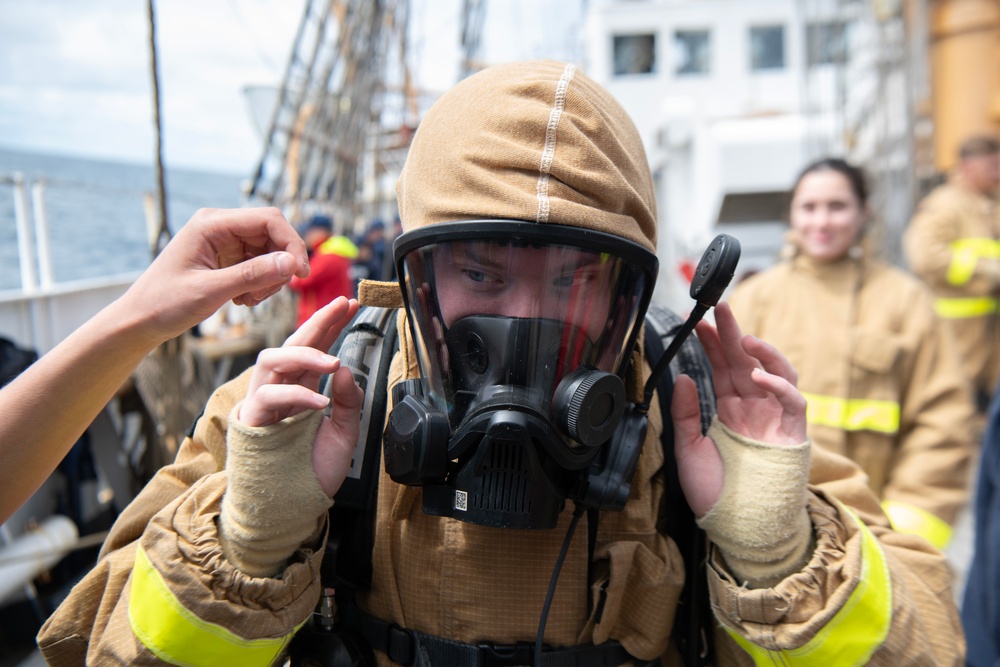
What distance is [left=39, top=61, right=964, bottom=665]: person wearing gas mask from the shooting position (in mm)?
1104

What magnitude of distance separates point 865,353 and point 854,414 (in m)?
0.23

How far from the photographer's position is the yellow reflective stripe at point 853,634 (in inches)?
44.3

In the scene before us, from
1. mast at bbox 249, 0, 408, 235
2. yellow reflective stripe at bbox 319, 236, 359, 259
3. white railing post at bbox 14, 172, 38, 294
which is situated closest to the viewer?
white railing post at bbox 14, 172, 38, 294

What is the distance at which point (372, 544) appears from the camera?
1276mm

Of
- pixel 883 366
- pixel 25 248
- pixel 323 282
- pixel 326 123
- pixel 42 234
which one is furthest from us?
pixel 326 123

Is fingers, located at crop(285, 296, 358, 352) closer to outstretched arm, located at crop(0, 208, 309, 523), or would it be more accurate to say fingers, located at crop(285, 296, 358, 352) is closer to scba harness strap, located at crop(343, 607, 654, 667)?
outstretched arm, located at crop(0, 208, 309, 523)

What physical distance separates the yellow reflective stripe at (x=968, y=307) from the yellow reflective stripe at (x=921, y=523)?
119 inches

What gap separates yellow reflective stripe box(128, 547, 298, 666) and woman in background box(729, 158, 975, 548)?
7.03 feet

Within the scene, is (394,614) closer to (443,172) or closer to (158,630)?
(158,630)

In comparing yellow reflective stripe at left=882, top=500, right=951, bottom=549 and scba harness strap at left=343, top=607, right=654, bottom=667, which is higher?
scba harness strap at left=343, top=607, right=654, bottom=667

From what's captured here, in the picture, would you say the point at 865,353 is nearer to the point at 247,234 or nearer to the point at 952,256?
the point at 247,234

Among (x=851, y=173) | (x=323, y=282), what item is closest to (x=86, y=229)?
(x=323, y=282)

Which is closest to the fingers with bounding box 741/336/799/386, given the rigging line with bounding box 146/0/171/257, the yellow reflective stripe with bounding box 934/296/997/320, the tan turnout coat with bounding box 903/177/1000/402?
the rigging line with bounding box 146/0/171/257

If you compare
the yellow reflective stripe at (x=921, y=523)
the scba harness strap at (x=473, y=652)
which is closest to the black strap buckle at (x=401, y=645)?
the scba harness strap at (x=473, y=652)
